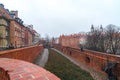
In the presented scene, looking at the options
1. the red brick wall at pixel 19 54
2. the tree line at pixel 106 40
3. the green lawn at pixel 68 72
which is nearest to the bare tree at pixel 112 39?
the tree line at pixel 106 40

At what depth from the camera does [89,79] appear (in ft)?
43.4

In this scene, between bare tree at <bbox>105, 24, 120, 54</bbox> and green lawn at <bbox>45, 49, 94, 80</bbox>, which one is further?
bare tree at <bbox>105, 24, 120, 54</bbox>

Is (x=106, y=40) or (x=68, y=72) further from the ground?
(x=106, y=40)

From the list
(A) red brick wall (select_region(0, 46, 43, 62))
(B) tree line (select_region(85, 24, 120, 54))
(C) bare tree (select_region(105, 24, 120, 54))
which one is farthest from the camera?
(B) tree line (select_region(85, 24, 120, 54))

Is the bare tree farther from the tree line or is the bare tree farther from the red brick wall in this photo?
the red brick wall

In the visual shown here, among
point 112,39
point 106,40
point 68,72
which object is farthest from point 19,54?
point 112,39

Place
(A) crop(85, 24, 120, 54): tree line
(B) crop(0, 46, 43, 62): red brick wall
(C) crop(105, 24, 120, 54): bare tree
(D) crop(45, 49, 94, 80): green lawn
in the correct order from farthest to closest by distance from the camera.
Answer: (A) crop(85, 24, 120, 54): tree line < (C) crop(105, 24, 120, 54): bare tree < (D) crop(45, 49, 94, 80): green lawn < (B) crop(0, 46, 43, 62): red brick wall

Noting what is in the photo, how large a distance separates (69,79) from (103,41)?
3594cm

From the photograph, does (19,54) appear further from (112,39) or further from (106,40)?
(112,39)

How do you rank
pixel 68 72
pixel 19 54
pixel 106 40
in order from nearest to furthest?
1. pixel 19 54
2. pixel 68 72
3. pixel 106 40

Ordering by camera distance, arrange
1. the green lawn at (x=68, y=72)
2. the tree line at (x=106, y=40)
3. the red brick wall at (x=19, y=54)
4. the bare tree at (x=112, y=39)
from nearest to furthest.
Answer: the red brick wall at (x=19, y=54), the green lawn at (x=68, y=72), the bare tree at (x=112, y=39), the tree line at (x=106, y=40)

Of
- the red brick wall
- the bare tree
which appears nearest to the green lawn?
the red brick wall

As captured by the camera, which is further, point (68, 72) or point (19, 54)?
point (68, 72)

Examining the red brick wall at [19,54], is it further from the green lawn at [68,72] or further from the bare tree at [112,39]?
the bare tree at [112,39]
